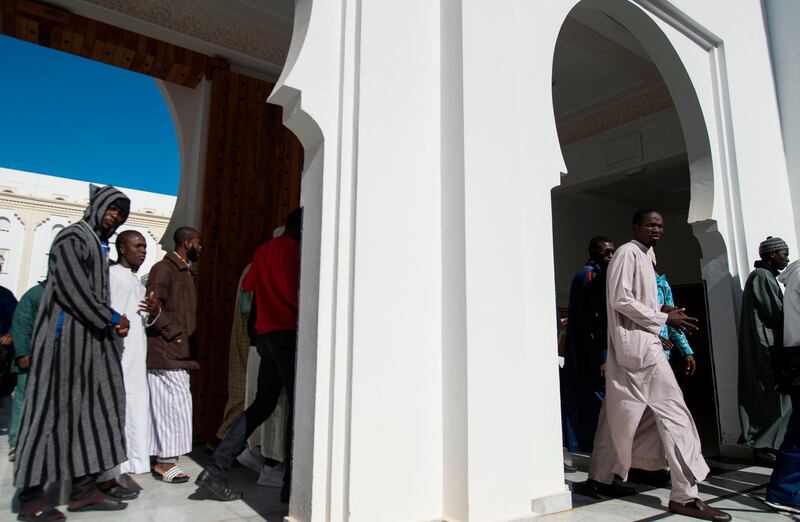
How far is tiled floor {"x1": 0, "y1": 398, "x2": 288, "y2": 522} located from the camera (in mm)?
2492

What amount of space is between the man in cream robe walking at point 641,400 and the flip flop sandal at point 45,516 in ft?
8.98

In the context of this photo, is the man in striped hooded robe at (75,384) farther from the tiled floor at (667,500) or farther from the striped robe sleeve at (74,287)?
the tiled floor at (667,500)

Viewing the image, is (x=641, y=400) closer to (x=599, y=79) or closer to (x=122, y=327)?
(x=122, y=327)

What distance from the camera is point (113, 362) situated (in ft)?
8.98

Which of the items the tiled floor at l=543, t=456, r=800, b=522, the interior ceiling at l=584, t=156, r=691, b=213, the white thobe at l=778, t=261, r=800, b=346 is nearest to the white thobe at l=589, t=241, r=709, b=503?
the tiled floor at l=543, t=456, r=800, b=522

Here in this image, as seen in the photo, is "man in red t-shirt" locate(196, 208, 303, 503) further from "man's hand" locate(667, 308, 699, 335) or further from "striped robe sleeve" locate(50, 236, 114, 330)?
"man's hand" locate(667, 308, 699, 335)

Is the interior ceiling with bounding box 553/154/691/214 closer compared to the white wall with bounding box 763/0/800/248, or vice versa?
the white wall with bounding box 763/0/800/248

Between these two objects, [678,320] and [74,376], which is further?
[678,320]

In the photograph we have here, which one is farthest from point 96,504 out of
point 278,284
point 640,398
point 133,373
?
point 640,398

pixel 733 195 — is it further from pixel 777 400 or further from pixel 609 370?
pixel 609 370

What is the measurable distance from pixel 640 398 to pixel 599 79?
16.6ft

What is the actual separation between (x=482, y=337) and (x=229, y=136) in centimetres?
366

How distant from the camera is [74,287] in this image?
2.61 m

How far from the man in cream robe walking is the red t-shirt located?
1.81 m
